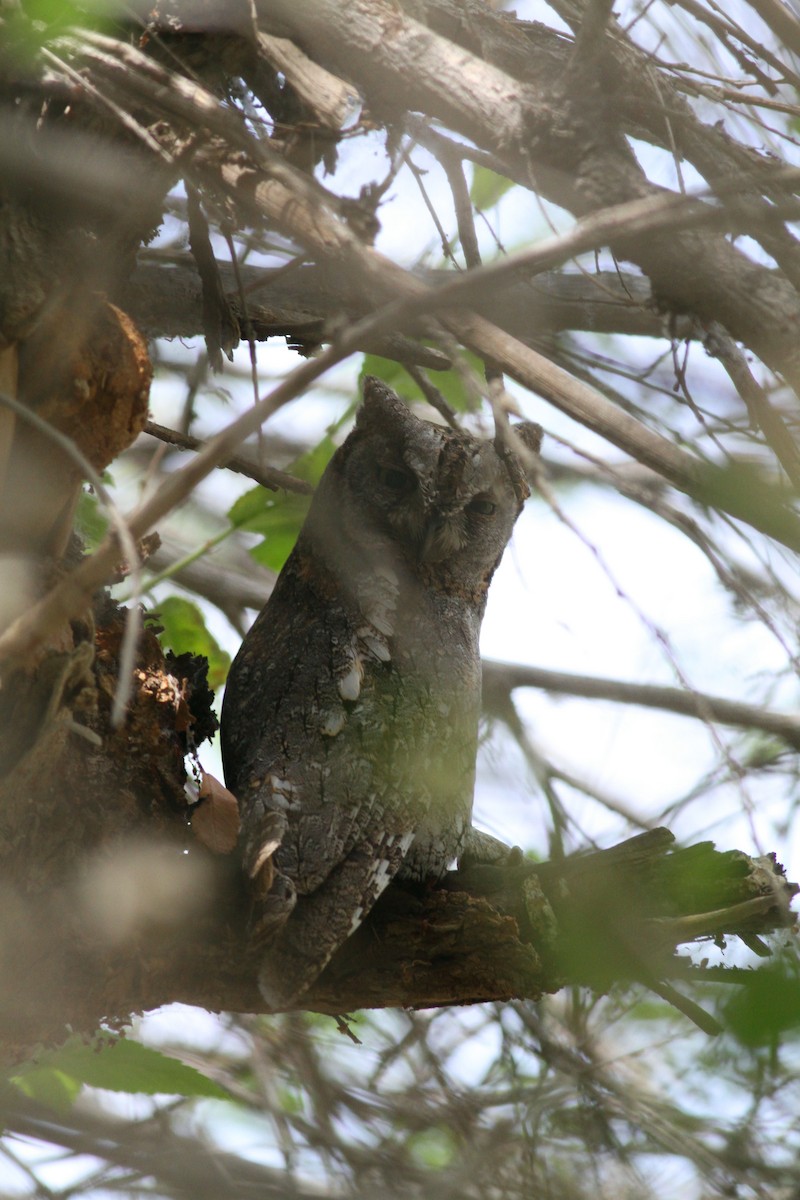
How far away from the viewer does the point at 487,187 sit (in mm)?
2514

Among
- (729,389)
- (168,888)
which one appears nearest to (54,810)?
(168,888)

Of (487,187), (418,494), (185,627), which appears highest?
(487,187)

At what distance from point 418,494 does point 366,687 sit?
52cm

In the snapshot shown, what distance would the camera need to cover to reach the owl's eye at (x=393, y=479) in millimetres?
2455

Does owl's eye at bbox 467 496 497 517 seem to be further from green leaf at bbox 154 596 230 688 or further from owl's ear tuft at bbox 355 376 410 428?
green leaf at bbox 154 596 230 688

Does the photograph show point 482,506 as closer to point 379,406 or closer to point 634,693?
point 379,406

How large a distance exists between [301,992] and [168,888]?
1.11 feet

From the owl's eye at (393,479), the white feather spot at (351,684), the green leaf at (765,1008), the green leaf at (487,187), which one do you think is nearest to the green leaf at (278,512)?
the owl's eye at (393,479)

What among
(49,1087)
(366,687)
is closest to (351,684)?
(366,687)

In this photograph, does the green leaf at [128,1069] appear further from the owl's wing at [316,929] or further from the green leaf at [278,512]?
the green leaf at [278,512]

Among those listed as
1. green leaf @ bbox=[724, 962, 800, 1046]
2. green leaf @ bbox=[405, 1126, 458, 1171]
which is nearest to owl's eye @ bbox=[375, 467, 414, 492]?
green leaf @ bbox=[405, 1126, 458, 1171]

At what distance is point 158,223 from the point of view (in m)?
1.71

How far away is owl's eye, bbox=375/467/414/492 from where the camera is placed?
246 centimetres

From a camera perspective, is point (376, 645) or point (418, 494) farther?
point (418, 494)
